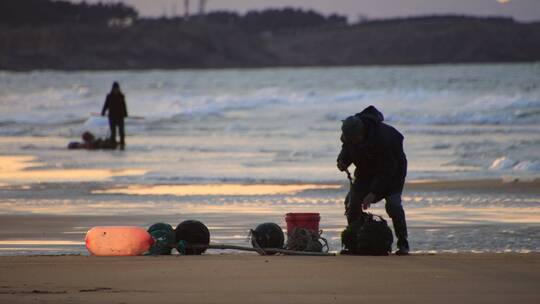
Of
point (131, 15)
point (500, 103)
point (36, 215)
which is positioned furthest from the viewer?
point (131, 15)

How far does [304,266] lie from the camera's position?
1014cm

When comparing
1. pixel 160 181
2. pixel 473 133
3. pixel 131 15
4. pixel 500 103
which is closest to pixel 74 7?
pixel 131 15

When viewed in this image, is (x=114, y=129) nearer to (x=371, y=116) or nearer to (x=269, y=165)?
(x=269, y=165)

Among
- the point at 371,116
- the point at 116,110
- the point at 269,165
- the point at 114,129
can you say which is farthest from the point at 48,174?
the point at 371,116

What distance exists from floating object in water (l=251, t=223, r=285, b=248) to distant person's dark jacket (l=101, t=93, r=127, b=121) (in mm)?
17285

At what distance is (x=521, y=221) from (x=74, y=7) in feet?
607

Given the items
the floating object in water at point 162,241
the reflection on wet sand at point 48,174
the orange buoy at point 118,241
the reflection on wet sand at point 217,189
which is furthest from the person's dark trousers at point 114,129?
the orange buoy at point 118,241

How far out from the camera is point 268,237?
37.3 feet

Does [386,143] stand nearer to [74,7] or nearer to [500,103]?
[500,103]

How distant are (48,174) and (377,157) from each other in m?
11.0

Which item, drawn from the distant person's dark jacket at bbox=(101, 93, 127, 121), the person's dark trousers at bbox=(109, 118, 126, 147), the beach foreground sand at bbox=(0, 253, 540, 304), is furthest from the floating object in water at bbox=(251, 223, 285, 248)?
the distant person's dark jacket at bbox=(101, 93, 127, 121)

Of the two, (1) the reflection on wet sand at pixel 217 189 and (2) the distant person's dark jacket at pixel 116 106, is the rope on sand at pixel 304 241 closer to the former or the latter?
(1) the reflection on wet sand at pixel 217 189

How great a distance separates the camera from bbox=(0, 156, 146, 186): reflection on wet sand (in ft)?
66.5

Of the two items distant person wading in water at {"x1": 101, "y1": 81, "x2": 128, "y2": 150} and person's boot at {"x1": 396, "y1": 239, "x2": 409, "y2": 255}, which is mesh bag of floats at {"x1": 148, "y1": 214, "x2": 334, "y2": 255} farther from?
distant person wading in water at {"x1": 101, "y1": 81, "x2": 128, "y2": 150}
